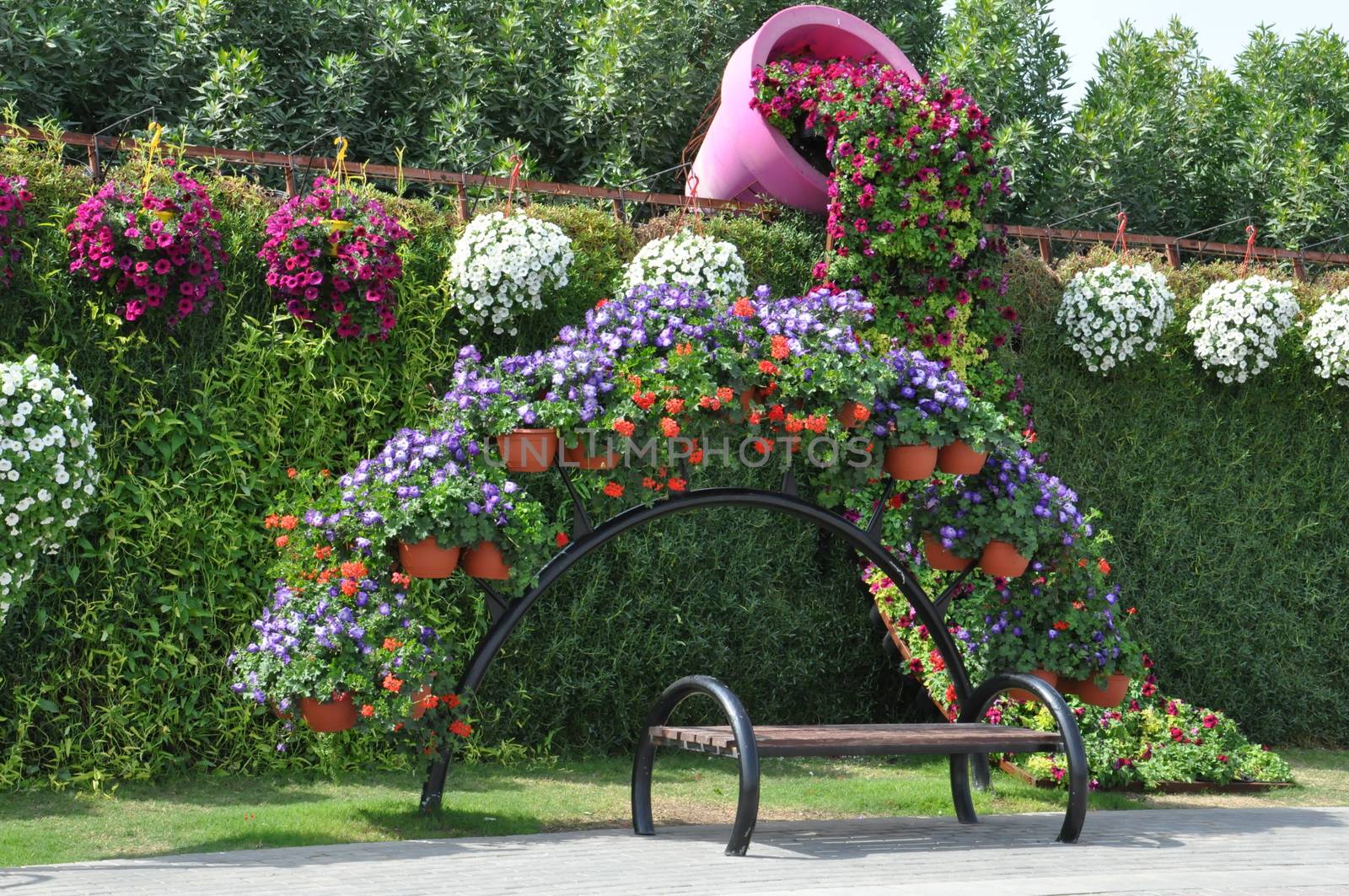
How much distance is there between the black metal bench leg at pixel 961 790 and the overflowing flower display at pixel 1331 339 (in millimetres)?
4565

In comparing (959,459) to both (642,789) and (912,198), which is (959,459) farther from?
(912,198)

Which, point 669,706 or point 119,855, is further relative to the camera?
point 669,706

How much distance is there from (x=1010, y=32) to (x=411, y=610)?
357 inches

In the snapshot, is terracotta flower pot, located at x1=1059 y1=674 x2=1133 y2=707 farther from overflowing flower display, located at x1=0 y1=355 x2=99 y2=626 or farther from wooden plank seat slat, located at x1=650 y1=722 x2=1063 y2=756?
overflowing flower display, located at x1=0 y1=355 x2=99 y2=626

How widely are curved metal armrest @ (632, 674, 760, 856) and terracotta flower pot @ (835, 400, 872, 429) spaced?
1.21 metres

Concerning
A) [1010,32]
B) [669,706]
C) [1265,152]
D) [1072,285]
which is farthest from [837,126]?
[1265,152]

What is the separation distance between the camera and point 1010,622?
6.11 m

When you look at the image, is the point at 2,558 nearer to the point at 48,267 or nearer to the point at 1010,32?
the point at 48,267

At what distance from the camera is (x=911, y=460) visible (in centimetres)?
556

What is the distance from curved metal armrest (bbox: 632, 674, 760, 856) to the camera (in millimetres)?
4543

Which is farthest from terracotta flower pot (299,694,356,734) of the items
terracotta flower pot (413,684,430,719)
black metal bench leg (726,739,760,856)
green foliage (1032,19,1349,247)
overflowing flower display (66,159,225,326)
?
green foliage (1032,19,1349,247)

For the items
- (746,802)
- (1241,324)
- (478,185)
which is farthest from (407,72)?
(746,802)

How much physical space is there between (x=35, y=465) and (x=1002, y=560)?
3.73 metres

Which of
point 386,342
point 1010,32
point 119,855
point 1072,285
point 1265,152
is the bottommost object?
point 119,855
